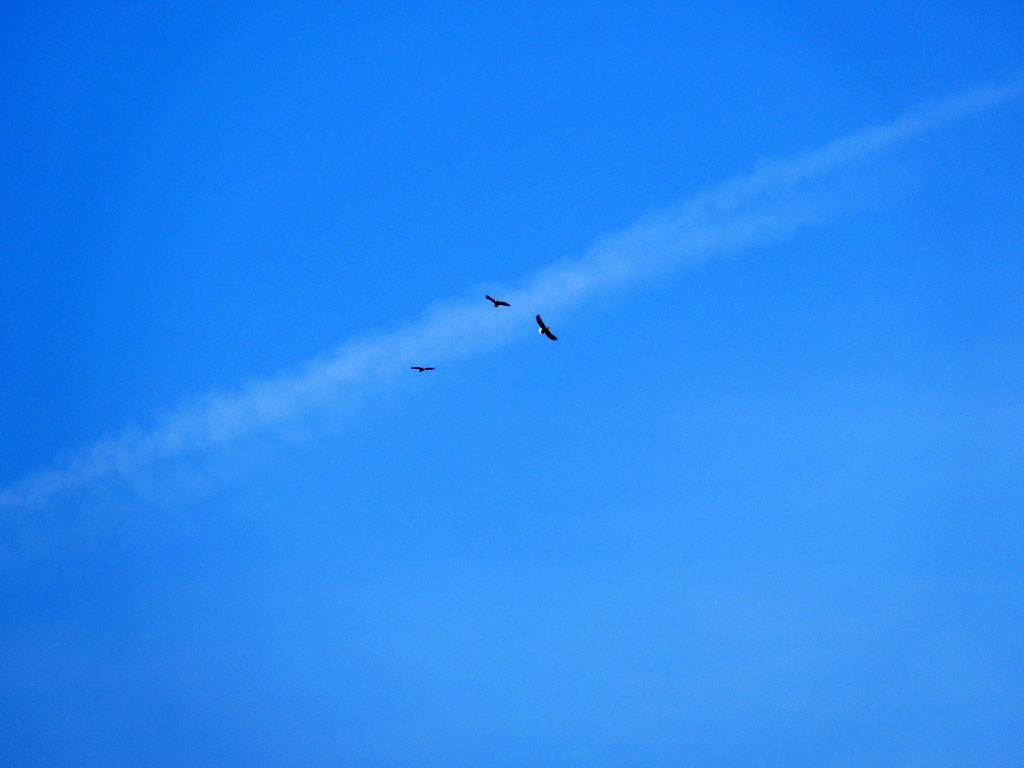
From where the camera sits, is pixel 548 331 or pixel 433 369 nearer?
pixel 548 331

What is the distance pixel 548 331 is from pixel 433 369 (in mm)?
16598

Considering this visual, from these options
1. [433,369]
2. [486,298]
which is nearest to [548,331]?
[486,298]

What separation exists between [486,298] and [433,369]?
1351cm

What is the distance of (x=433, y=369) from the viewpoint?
3275 inches

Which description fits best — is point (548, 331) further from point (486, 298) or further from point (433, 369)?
point (433, 369)

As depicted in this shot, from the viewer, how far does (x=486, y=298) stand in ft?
247

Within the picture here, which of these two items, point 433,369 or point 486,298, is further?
point 433,369

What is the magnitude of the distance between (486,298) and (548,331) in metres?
8.38

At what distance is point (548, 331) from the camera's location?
76562 mm
